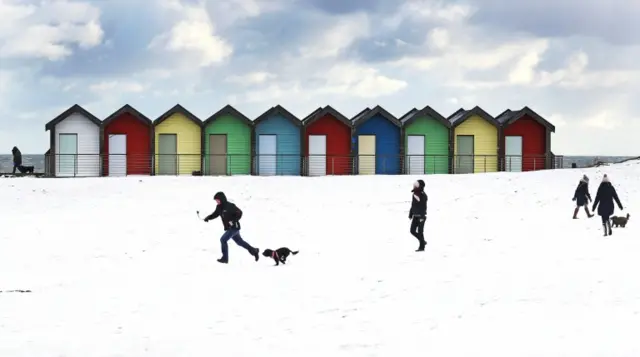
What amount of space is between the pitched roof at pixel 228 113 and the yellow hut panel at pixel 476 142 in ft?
36.6

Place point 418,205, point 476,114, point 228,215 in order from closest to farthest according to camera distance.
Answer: point 228,215 < point 418,205 < point 476,114

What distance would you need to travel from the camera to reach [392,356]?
10438mm

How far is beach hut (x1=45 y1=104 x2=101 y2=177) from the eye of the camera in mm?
44469

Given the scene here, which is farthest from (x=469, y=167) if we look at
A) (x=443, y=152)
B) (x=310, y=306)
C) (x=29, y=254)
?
(x=310, y=306)

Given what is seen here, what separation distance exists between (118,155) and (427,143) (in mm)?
15830

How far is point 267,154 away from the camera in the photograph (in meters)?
45.1

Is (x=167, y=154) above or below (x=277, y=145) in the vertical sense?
below

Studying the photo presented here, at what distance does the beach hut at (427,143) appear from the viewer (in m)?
46.3

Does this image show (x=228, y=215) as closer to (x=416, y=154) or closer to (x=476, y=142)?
(x=416, y=154)

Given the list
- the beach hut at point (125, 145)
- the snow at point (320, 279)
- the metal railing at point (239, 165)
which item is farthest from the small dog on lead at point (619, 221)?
the beach hut at point (125, 145)

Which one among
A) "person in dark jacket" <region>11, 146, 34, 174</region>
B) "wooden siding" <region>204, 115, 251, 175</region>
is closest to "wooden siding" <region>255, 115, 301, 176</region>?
"wooden siding" <region>204, 115, 251, 175</region>

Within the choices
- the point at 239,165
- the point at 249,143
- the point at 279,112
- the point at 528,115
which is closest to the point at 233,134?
the point at 249,143

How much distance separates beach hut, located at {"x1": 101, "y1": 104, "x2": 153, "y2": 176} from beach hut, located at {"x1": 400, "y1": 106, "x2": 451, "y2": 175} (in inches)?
523

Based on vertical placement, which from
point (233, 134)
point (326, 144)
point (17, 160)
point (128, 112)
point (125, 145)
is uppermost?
point (128, 112)
